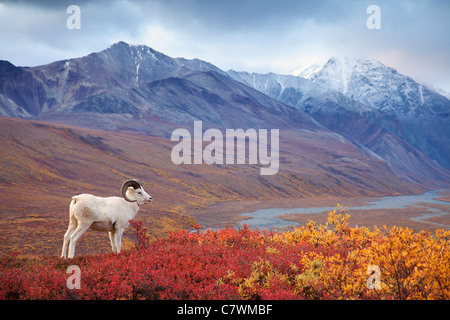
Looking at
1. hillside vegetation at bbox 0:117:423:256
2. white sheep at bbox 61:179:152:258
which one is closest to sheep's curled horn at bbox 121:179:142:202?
white sheep at bbox 61:179:152:258

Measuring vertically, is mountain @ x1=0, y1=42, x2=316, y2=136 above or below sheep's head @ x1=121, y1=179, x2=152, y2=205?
above

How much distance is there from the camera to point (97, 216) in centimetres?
958

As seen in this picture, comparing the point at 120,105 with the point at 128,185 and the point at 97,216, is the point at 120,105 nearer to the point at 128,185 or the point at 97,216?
the point at 128,185

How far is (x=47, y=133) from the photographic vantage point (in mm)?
58188

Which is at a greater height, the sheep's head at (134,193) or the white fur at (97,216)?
the sheep's head at (134,193)

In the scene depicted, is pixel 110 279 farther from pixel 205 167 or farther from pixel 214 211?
pixel 205 167

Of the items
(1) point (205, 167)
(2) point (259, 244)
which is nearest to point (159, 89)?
(1) point (205, 167)

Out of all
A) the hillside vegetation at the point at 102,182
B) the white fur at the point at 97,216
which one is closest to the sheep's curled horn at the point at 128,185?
the white fur at the point at 97,216

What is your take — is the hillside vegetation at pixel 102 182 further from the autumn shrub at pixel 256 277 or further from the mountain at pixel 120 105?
the mountain at pixel 120 105

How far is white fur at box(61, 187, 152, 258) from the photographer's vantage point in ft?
31.0

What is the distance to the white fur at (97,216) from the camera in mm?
9453

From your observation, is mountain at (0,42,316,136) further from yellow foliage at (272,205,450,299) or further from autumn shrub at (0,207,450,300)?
yellow foliage at (272,205,450,299)

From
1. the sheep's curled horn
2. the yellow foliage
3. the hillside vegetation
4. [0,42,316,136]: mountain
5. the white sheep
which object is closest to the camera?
the yellow foliage

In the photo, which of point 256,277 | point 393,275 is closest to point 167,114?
point 256,277
